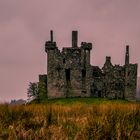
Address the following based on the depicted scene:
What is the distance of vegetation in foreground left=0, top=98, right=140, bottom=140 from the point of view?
37.6 ft

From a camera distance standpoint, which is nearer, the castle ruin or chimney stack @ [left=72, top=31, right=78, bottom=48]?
the castle ruin

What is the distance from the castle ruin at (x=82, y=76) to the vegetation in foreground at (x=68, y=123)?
139 feet

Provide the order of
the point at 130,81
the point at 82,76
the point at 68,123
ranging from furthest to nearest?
the point at 130,81
the point at 82,76
the point at 68,123

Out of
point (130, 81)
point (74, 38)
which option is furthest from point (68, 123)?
point (130, 81)

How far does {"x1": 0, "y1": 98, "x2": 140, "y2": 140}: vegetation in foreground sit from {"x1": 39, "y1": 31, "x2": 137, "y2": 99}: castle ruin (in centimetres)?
4244

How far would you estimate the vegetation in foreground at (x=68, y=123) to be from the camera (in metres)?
11.5

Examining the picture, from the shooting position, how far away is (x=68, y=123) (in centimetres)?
1383

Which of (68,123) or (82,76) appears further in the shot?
(82,76)

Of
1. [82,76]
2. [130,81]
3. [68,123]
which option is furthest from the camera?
[130,81]

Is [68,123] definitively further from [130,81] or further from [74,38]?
[130,81]

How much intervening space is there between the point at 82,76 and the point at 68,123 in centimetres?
Result: 4746

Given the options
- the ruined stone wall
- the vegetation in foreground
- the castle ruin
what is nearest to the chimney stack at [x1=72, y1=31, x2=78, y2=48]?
the castle ruin

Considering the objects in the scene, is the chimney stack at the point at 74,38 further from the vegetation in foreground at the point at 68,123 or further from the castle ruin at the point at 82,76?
the vegetation in foreground at the point at 68,123

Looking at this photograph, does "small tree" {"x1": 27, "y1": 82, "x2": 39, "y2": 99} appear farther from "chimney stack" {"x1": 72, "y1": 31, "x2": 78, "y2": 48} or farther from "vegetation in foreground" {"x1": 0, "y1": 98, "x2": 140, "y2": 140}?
"vegetation in foreground" {"x1": 0, "y1": 98, "x2": 140, "y2": 140}
